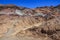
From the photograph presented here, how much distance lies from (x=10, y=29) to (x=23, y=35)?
1.28m

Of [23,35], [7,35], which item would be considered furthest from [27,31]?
[7,35]

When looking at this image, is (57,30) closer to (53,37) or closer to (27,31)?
(53,37)

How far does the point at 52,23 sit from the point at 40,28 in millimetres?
881

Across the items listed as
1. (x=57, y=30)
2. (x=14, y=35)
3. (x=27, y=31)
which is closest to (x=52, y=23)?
(x=57, y=30)

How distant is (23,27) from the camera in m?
13.5

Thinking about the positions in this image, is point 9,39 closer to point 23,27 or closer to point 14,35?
point 14,35

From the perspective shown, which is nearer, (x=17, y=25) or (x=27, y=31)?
(x=27, y=31)

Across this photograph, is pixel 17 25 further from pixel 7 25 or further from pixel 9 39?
pixel 9 39

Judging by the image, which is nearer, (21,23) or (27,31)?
(27,31)

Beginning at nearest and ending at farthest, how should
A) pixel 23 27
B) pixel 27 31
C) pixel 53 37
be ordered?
pixel 53 37 → pixel 27 31 → pixel 23 27

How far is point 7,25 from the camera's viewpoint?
13.6 meters

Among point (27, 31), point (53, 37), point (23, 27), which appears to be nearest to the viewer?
point (53, 37)

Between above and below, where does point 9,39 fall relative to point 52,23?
below

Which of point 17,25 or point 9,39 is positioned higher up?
point 17,25
